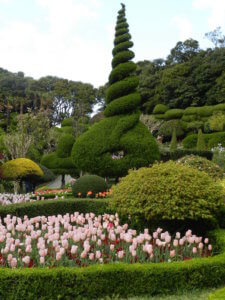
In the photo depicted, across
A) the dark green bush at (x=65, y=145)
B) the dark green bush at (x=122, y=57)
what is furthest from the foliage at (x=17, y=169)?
the dark green bush at (x=122, y=57)

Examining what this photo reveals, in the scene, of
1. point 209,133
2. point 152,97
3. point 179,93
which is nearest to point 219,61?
point 179,93

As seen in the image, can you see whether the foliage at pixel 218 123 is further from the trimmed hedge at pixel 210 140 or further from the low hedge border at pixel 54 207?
the low hedge border at pixel 54 207

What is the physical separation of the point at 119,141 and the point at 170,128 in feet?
66.8

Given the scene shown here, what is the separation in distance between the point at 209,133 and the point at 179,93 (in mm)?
9237

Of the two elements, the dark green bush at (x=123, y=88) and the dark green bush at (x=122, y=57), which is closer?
the dark green bush at (x=123, y=88)

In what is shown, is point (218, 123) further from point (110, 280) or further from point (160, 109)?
point (110, 280)

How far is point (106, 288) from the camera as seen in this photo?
4.41 meters

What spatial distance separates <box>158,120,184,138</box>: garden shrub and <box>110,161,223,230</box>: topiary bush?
26.7 meters

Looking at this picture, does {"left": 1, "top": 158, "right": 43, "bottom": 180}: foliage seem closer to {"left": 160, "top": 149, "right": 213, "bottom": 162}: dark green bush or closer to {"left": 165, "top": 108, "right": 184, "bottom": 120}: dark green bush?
{"left": 160, "top": 149, "right": 213, "bottom": 162}: dark green bush

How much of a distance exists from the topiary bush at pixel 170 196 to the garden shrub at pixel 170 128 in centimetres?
2670

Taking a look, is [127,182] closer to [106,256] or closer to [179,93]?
[106,256]

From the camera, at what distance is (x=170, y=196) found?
6.79m

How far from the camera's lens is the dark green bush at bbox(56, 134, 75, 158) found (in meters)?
18.6

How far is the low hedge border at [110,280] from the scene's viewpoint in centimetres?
423
